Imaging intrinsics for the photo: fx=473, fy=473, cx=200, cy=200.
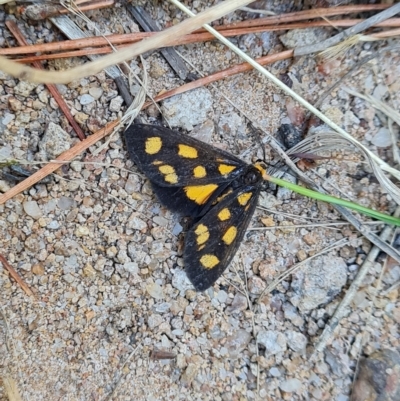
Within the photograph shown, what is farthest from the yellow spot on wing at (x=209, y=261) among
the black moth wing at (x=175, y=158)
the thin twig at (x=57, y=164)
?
A: the thin twig at (x=57, y=164)

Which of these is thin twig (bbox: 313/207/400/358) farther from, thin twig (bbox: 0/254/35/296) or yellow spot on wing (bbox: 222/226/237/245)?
thin twig (bbox: 0/254/35/296)

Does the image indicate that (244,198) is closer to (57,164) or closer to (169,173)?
(169,173)

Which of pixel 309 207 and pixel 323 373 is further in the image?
pixel 309 207

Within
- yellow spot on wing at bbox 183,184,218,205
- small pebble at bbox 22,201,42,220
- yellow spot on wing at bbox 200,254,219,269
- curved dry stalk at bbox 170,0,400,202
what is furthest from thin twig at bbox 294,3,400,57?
small pebble at bbox 22,201,42,220

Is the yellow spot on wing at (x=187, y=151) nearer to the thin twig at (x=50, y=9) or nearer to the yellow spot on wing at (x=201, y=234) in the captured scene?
the yellow spot on wing at (x=201, y=234)

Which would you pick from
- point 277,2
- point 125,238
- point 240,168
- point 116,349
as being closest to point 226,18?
point 277,2

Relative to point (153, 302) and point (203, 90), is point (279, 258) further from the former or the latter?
point (203, 90)
